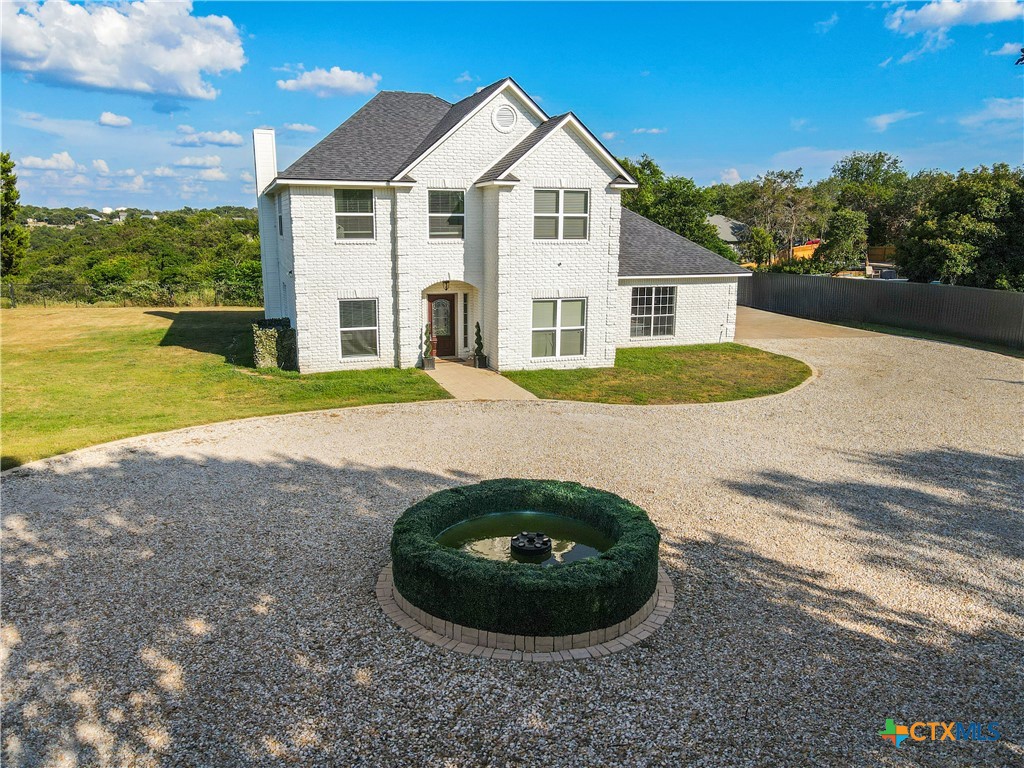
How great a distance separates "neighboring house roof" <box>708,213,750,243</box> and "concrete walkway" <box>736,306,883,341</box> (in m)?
35.1

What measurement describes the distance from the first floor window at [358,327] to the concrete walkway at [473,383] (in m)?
2.28

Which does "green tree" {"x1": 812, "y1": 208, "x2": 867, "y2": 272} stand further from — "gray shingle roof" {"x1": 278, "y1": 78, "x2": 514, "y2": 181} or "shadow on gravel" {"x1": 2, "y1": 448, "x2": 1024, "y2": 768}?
"shadow on gravel" {"x1": 2, "y1": 448, "x2": 1024, "y2": 768}

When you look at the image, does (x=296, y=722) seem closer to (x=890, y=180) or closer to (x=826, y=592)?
(x=826, y=592)

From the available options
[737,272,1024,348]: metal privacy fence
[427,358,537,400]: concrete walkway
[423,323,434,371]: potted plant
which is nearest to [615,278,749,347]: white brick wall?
[427,358,537,400]: concrete walkway

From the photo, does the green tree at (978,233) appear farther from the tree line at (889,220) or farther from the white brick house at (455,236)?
the white brick house at (455,236)

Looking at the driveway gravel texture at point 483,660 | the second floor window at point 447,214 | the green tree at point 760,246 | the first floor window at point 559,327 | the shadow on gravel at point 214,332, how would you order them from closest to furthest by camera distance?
the driveway gravel texture at point 483,660, the second floor window at point 447,214, the first floor window at point 559,327, the shadow on gravel at point 214,332, the green tree at point 760,246

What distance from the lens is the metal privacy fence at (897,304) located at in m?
26.6

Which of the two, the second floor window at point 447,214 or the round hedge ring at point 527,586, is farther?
the second floor window at point 447,214

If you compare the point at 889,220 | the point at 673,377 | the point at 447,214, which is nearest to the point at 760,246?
the point at 889,220

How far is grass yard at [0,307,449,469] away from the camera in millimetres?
15586

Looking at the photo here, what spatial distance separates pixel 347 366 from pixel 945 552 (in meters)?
17.1

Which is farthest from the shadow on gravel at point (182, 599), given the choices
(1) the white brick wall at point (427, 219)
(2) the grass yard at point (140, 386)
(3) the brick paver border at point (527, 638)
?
(1) the white brick wall at point (427, 219)

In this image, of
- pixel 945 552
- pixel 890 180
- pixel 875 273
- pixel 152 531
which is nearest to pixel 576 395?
pixel 945 552

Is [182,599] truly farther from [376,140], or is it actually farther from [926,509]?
[376,140]
